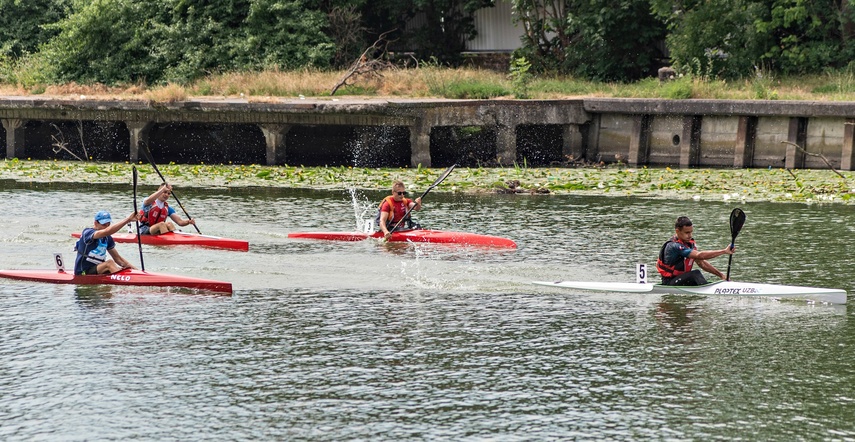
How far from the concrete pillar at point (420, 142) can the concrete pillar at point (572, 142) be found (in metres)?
3.50

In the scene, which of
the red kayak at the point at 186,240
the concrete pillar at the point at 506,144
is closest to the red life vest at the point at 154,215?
the red kayak at the point at 186,240

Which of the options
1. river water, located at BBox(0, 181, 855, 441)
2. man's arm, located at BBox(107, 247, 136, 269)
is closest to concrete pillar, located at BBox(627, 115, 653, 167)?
river water, located at BBox(0, 181, 855, 441)

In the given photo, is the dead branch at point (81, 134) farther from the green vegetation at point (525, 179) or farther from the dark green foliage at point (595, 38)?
the dark green foliage at point (595, 38)

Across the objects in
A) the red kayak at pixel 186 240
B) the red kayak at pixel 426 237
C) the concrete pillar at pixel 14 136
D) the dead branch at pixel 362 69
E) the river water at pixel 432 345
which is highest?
the dead branch at pixel 362 69

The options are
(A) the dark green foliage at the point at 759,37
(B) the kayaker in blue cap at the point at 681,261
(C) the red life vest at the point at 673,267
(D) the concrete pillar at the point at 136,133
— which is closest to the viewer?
(B) the kayaker in blue cap at the point at 681,261

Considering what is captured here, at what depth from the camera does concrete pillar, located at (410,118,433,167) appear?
29547 millimetres

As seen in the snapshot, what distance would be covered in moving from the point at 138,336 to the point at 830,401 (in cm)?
746

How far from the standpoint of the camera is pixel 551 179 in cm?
2620

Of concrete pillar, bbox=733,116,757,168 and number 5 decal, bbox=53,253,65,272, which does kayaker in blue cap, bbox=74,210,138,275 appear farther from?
concrete pillar, bbox=733,116,757,168

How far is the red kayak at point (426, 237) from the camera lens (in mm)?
18891

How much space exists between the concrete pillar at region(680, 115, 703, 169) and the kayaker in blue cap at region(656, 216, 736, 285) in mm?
13479

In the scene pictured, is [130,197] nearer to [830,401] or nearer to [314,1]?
[314,1]

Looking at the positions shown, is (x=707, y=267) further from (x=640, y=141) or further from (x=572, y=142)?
(x=572, y=142)

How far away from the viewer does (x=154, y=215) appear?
1977 centimetres
